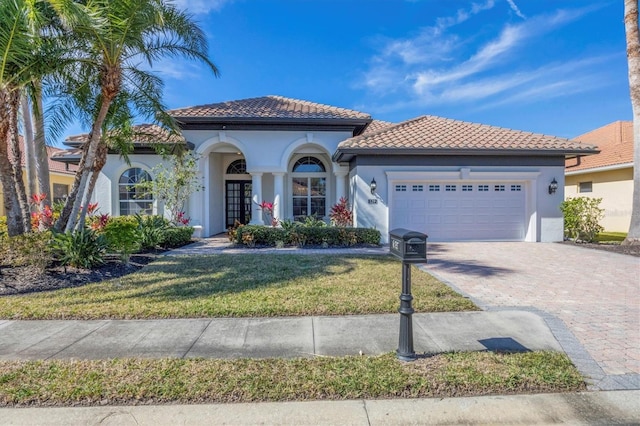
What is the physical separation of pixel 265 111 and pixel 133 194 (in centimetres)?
685

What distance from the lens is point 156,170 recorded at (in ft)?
45.9

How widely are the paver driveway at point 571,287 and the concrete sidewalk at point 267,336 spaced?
1.89ft

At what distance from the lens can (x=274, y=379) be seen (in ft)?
10.7

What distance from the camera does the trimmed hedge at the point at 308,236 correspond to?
1198 cm

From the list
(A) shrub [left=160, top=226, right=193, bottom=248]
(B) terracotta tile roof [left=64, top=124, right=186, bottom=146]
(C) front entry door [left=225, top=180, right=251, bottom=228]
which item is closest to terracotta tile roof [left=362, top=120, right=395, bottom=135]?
(C) front entry door [left=225, top=180, right=251, bottom=228]

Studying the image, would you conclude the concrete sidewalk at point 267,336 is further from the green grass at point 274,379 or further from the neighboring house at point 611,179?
the neighboring house at point 611,179

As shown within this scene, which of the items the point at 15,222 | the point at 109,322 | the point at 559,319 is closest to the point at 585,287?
the point at 559,319

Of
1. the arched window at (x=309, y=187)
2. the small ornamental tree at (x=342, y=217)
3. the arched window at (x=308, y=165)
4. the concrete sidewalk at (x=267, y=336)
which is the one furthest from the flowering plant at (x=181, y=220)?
the concrete sidewalk at (x=267, y=336)

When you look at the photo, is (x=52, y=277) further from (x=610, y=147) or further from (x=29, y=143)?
(x=610, y=147)

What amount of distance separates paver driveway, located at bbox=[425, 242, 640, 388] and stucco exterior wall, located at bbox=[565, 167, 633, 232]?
8606mm

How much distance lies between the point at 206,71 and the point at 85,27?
4.14m

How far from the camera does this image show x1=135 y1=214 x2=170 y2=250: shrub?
10823 millimetres

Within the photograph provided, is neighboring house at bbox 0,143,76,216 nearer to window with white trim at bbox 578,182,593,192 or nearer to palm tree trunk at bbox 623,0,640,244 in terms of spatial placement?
palm tree trunk at bbox 623,0,640,244

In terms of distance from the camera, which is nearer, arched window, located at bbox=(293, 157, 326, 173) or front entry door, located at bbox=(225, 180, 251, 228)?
arched window, located at bbox=(293, 157, 326, 173)
